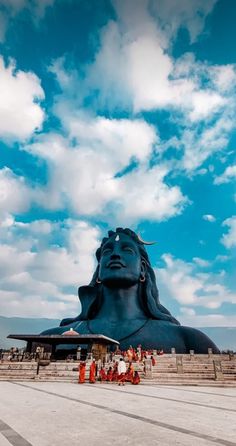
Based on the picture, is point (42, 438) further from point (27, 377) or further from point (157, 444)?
point (27, 377)

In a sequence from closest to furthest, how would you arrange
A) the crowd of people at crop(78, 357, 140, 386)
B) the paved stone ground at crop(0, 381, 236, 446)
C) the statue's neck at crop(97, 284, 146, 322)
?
the paved stone ground at crop(0, 381, 236, 446) < the crowd of people at crop(78, 357, 140, 386) < the statue's neck at crop(97, 284, 146, 322)

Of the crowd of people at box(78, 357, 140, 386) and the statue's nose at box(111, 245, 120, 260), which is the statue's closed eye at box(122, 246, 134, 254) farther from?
the crowd of people at box(78, 357, 140, 386)

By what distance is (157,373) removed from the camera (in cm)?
1622

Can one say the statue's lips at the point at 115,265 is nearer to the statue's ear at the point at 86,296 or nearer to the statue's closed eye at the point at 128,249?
the statue's closed eye at the point at 128,249

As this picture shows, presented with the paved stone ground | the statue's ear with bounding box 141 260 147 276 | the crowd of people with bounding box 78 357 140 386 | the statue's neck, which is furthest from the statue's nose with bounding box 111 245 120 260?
the paved stone ground

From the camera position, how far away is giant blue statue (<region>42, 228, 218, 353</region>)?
3100 centimetres

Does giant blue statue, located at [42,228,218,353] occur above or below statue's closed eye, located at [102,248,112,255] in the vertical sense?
below

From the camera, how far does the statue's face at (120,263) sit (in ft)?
108

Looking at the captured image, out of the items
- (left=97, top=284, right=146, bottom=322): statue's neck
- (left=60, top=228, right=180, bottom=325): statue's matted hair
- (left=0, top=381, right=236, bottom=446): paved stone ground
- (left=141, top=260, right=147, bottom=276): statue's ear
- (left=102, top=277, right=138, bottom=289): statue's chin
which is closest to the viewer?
(left=0, top=381, right=236, bottom=446): paved stone ground

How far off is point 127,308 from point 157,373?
1736 centimetres

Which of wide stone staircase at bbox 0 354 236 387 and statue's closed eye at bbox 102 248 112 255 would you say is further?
statue's closed eye at bbox 102 248 112 255

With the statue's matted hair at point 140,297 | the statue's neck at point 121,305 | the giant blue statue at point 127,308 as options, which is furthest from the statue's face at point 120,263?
the statue's matted hair at point 140,297

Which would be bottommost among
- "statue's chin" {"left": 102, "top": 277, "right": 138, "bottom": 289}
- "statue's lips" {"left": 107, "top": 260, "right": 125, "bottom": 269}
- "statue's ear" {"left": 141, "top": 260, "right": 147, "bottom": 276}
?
"statue's chin" {"left": 102, "top": 277, "right": 138, "bottom": 289}

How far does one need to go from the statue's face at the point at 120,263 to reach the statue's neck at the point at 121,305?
1.16 m
